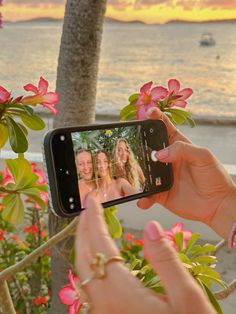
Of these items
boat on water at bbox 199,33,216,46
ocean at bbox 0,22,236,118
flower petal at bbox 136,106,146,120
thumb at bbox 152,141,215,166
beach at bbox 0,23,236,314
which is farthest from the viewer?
boat on water at bbox 199,33,216,46

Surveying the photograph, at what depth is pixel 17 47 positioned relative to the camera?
47.4ft

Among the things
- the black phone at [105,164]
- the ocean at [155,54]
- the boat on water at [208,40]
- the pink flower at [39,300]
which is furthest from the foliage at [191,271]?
the boat on water at [208,40]

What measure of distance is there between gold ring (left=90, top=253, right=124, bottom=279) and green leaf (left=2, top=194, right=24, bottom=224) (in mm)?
559

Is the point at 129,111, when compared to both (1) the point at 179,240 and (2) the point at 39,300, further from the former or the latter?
(2) the point at 39,300

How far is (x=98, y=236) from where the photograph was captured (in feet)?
1.20

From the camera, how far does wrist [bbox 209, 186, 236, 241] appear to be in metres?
0.76

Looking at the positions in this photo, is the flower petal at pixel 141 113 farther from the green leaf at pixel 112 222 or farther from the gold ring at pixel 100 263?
the gold ring at pixel 100 263

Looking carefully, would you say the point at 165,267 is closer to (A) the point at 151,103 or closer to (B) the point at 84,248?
(B) the point at 84,248

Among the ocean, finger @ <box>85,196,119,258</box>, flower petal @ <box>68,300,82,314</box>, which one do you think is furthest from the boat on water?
finger @ <box>85,196,119,258</box>

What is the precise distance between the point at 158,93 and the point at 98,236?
55 centimetres

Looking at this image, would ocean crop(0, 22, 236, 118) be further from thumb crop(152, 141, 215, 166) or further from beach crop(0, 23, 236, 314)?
thumb crop(152, 141, 215, 166)

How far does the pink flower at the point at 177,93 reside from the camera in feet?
2.92

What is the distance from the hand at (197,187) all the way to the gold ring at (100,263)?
41cm

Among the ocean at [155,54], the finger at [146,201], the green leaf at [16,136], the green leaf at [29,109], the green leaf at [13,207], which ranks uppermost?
the ocean at [155,54]
